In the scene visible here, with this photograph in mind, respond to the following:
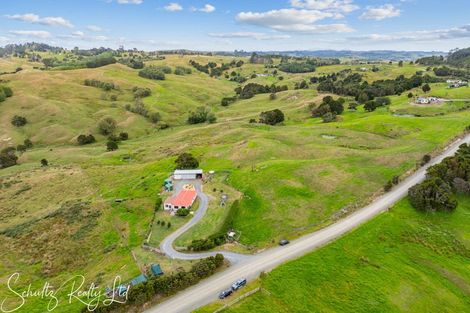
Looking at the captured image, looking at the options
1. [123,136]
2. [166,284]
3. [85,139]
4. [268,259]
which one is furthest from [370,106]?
[166,284]

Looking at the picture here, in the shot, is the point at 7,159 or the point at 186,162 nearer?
the point at 186,162

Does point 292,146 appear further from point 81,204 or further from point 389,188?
point 81,204

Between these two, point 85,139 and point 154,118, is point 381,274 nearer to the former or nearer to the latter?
point 85,139

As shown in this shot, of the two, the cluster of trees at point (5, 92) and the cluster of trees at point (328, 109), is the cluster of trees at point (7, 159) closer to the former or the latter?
the cluster of trees at point (5, 92)

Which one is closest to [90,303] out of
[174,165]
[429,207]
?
[174,165]

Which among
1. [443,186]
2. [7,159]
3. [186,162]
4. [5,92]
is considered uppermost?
[5,92]

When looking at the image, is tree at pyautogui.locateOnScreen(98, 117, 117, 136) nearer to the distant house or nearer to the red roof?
the red roof
